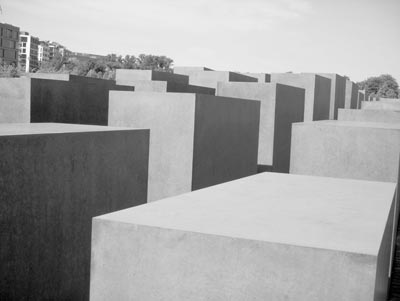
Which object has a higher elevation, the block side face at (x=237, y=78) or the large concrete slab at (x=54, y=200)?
the block side face at (x=237, y=78)

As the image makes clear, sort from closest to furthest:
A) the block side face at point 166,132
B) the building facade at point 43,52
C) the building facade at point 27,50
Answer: the block side face at point 166,132 → the building facade at point 27,50 → the building facade at point 43,52

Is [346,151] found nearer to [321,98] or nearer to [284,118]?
[284,118]

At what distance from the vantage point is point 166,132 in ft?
26.4

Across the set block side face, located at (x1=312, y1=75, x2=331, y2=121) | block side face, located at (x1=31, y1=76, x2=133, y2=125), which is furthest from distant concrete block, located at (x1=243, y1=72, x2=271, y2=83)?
block side face, located at (x1=31, y1=76, x2=133, y2=125)

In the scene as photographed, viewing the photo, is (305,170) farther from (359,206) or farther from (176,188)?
(359,206)

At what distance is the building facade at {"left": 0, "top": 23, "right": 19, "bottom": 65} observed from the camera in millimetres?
105000

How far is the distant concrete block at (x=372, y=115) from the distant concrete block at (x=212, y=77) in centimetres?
803

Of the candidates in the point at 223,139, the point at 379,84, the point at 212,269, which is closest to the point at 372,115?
the point at 223,139

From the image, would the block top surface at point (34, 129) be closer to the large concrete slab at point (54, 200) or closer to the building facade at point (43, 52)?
the large concrete slab at point (54, 200)

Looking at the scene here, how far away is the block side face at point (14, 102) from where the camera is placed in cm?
938

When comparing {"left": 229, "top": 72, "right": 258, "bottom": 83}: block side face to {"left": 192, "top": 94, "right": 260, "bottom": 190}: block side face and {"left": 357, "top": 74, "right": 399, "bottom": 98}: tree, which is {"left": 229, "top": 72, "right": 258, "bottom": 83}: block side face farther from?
{"left": 357, "top": 74, "right": 399, "bottom": 98}: tree

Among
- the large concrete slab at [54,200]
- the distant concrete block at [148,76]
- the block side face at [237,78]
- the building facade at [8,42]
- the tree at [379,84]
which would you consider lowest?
the large concrete slab at [54,200]

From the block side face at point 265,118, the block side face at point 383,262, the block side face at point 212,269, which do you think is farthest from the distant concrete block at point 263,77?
the block side face at point 212,269

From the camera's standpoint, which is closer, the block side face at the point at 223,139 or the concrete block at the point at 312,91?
the block side face at the point at 223,139
